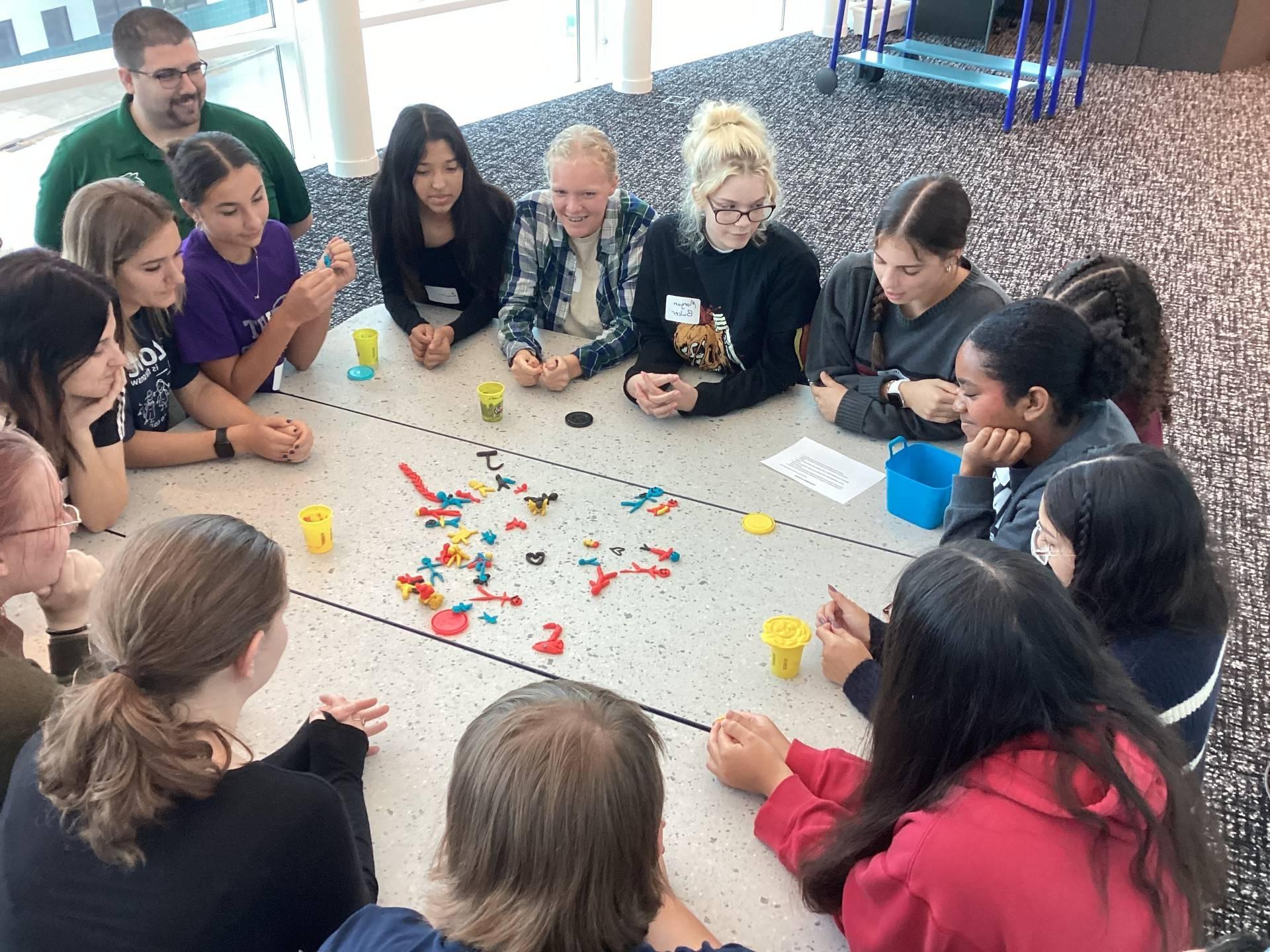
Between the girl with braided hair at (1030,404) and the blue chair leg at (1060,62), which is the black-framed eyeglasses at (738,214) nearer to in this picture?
the girl with braided hair at (1030,404)

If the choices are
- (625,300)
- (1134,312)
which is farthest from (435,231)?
(1134,312)

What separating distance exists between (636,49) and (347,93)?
7.36 feet

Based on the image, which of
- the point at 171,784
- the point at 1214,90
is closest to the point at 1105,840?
the point at 171,784

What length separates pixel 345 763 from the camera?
1.33 meters

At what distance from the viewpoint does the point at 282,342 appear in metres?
2.27

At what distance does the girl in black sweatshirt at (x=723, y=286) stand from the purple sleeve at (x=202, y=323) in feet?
3.11

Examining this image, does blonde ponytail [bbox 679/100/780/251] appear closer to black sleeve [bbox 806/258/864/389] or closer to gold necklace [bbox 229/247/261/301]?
black sleeve [bbox 806/258/864/389]

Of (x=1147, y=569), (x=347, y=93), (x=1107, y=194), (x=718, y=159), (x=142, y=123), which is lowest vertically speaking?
(x=1107, y=194)

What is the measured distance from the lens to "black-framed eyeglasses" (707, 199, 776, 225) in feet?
7.34

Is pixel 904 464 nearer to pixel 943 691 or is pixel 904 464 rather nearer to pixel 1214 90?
pixel 943 691

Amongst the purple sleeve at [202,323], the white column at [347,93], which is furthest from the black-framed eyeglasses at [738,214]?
the white column at [347,93]

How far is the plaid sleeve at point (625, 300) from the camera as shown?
8.11ft

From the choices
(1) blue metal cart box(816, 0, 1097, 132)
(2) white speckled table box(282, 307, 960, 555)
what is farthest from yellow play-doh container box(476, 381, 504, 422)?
(1) blue metal cart box(816, 0, 1097, 132)

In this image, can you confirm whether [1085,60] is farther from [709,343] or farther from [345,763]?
[345,763]
